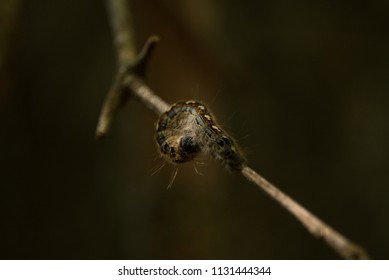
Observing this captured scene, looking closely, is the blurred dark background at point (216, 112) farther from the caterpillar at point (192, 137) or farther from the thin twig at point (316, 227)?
the thin twig at point (316, 227)

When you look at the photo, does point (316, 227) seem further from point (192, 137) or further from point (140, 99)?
point (140, 99)

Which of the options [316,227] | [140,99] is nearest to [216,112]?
[140,99]

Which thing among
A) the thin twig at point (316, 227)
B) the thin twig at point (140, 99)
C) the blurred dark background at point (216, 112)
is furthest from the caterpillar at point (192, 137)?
the blurred dark background at point (216, 112)

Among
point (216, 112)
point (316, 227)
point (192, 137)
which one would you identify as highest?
point (216, 112)

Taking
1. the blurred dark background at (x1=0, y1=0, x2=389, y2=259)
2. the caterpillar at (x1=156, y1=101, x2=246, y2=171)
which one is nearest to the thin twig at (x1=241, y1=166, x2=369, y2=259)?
the caterpillar at (x1=156, y1=101, x2=246, y2=171)

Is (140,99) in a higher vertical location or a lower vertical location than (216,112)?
lower
